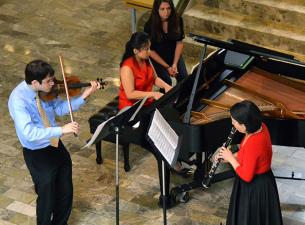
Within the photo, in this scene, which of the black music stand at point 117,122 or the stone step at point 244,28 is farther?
the stone step at point 244,28

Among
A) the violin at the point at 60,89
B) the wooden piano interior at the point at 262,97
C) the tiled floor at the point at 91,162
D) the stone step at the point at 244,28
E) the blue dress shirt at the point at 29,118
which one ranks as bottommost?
the tiled floor at the point at 91,162

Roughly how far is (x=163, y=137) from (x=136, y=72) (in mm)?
1051

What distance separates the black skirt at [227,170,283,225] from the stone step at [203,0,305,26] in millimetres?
3474

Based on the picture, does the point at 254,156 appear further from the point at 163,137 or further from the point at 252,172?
the point at 163,137

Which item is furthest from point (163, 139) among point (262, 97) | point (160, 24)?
point (160, 24)

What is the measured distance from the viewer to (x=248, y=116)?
5035mm

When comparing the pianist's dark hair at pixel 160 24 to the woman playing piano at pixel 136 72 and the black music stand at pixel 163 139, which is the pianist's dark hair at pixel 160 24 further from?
the black music stand at pixel 163 139

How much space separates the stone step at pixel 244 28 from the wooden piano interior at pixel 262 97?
1.96 metres

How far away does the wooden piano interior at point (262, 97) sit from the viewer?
582 centimetres

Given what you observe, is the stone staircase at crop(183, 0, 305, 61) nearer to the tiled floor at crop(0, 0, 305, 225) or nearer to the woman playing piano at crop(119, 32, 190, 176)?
the tiled floor at crop(0, 0, 305, 225)

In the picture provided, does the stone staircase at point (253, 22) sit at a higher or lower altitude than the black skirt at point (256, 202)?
higher

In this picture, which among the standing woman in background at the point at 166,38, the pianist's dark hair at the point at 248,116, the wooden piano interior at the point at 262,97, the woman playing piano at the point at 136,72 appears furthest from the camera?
the standing woman in background at the point at 166,38

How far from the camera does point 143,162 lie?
23.0 ft

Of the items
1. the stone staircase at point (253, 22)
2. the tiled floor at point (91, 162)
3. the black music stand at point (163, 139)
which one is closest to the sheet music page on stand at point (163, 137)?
the black music stand at point (163, 139)
